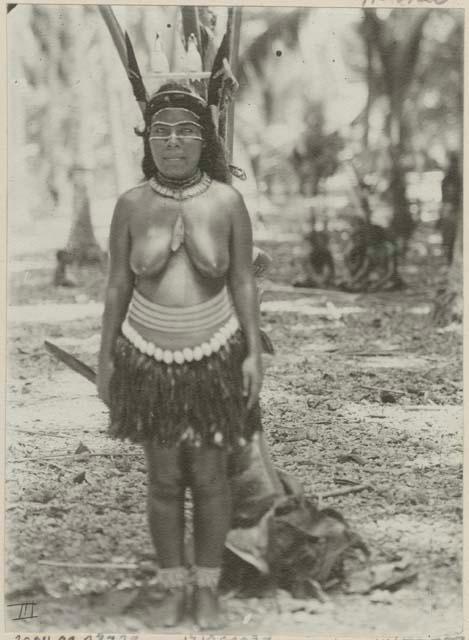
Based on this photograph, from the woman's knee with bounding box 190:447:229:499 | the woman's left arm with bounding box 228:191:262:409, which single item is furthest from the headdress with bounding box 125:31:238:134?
the woman's knee with bounding box 190:447:229:499

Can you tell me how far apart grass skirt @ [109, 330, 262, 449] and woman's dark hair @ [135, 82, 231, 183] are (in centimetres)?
64

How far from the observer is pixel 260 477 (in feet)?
11.7

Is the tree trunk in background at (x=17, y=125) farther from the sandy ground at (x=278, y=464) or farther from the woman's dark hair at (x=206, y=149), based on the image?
the woman's dark hair at (x=206, y=149)

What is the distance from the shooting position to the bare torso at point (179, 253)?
325cm

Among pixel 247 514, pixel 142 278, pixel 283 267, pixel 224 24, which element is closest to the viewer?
pixel 142 278

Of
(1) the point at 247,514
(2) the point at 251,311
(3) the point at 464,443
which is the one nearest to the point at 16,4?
(2) the point at 251,311

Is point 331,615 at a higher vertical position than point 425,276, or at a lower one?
lower

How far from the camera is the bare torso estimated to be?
3252mm

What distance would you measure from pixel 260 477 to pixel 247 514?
157 millimetres

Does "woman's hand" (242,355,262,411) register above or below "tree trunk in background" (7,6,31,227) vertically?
below

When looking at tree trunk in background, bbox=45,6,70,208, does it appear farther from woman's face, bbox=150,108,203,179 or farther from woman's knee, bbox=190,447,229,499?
woman's knee, bbox=190,447,229,499

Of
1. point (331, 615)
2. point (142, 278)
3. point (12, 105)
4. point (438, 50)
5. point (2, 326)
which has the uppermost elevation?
point (438, 50)

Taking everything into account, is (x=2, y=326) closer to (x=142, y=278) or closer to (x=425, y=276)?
(x=142, y=278)

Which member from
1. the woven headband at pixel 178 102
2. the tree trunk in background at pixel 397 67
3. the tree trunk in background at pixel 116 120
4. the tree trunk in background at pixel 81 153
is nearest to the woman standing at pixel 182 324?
the woven headband at pixel 178 102
